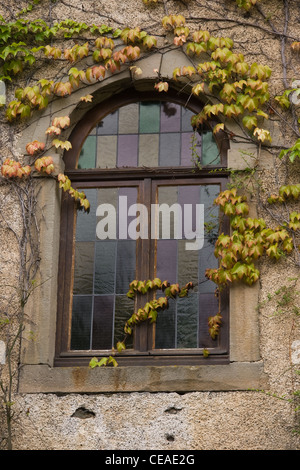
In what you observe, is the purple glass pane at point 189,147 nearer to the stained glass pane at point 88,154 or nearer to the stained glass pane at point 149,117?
→ the stained glass pane at point 149,117

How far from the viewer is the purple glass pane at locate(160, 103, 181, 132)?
666cm

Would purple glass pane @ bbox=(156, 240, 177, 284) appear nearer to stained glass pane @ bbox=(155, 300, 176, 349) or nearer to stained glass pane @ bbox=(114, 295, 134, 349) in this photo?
stained glass pane @ bbox=(155, 300, 176, 349)

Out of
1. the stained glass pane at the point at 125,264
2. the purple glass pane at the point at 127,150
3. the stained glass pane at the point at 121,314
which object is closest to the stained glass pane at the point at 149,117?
the purple glass pane at the point at 127,150

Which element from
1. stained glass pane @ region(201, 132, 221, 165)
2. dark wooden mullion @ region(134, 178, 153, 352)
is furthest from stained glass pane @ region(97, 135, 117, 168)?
stained glass pane @ region(201, 132, 221, 165)

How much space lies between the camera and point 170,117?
264 inches

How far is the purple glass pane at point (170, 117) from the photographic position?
6.66 metres

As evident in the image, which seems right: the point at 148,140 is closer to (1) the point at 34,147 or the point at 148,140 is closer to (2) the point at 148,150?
(2) the point at 148,150

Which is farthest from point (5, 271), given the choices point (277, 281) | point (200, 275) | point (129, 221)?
point (277, 281)

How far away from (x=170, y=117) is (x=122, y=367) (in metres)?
2.02

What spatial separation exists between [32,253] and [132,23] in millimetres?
2036

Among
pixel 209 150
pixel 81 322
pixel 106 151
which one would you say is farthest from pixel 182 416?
pixel 106 151

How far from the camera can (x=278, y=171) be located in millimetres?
6312

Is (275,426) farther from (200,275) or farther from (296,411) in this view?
(200,275)

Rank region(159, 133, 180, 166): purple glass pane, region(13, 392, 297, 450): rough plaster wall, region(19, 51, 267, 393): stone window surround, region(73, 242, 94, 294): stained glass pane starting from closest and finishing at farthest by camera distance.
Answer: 1. region(13, 392, 297, 450): rough plaster wall
2. region(19, 51, 267, 393): stone window surround
3. region(73, 242, 94, 294): stained glass pane
4. region(159, 133, 180, 166): purple glass pane
